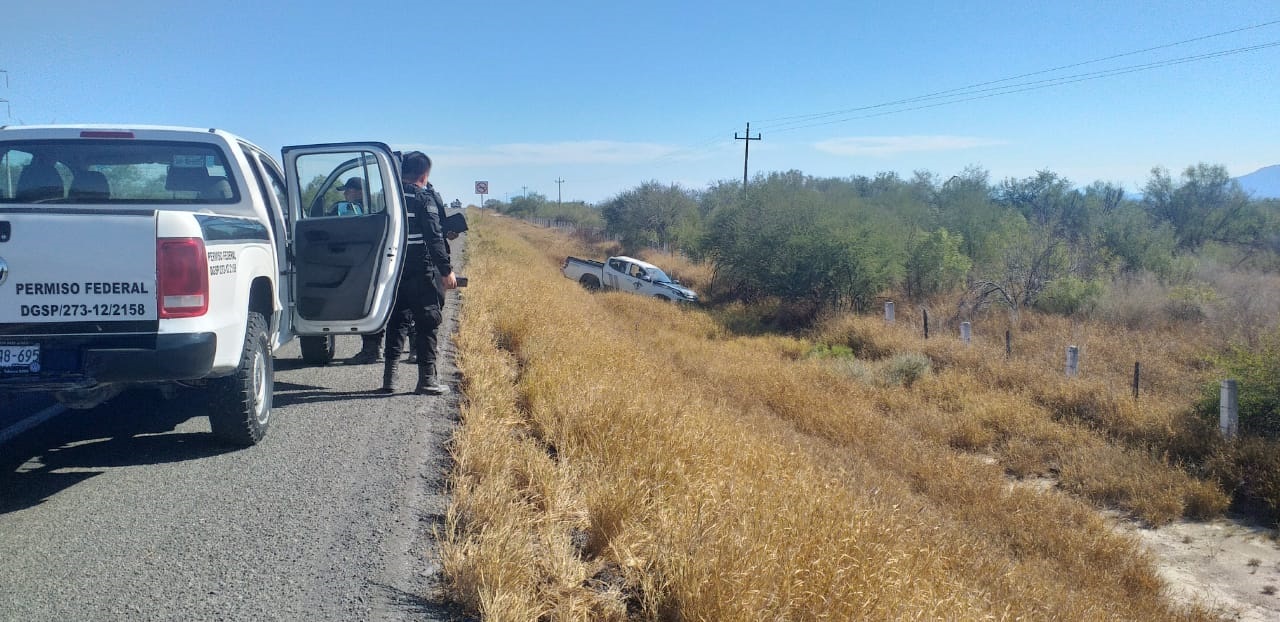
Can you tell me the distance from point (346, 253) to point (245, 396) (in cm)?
161

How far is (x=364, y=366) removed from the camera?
765 cm

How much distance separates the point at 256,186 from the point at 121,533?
256 centimetres

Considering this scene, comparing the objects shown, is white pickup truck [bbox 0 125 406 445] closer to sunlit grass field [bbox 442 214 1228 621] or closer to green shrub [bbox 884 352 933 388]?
sunlit grass field [bbox 442 214 1228 621]

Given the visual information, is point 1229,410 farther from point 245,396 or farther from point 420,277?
point 245,396

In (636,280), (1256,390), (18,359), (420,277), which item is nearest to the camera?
(18,359)

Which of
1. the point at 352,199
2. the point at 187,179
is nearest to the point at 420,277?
the point at 352,199

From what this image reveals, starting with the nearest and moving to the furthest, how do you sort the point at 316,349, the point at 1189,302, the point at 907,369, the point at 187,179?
1. the point at 187,179
2. the point at 316,349
3. the point at 907,369
4. the point at 1189,302

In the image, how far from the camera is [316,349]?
755cm

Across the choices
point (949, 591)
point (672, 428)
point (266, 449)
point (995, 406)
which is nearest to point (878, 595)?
point (949, 591)

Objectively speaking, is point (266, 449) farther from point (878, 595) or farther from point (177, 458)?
point (878, 595)

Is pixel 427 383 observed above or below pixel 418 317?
below

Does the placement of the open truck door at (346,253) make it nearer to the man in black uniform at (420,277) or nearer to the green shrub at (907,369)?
the man in black uniform at (420,277)

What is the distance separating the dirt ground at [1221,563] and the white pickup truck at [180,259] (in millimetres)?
7771

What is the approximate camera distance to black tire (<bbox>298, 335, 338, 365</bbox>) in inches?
295
